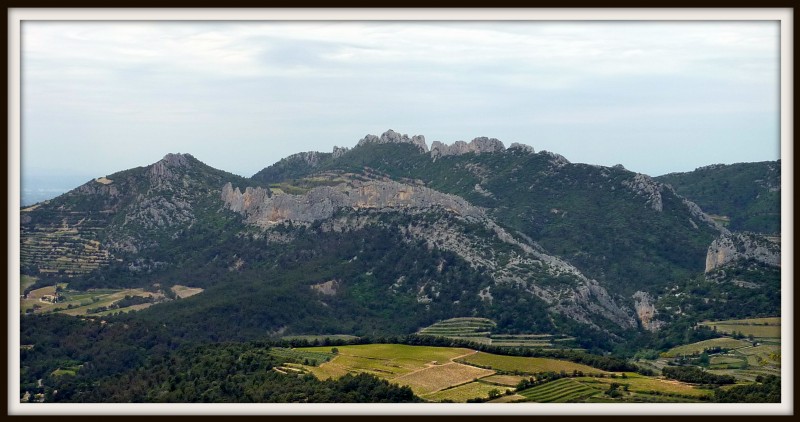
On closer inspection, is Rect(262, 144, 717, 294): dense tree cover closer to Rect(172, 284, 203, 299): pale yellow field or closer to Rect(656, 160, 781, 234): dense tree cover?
Rect(656, 160, 781, 234): dense tree cover

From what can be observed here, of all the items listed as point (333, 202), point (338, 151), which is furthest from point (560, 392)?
point (338, 151)

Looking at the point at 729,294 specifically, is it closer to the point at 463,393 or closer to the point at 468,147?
the point at 463,393

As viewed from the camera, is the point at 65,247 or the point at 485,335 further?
the point at 65,247

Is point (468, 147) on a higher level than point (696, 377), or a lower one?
higher

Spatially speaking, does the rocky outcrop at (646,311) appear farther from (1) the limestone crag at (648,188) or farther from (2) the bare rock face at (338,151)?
(2) the bare rock face at (338,151)

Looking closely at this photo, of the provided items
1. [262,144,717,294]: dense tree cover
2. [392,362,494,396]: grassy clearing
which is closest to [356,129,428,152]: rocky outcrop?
[262,144,717,294]: dense tree cover

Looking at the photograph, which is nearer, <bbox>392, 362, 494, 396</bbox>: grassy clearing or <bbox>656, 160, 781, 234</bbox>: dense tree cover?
<bbox>392, 362, 494, 396</bbox>: grassy clearing

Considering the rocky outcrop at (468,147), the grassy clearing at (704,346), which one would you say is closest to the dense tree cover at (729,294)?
the grassy clearing at (704,346)
